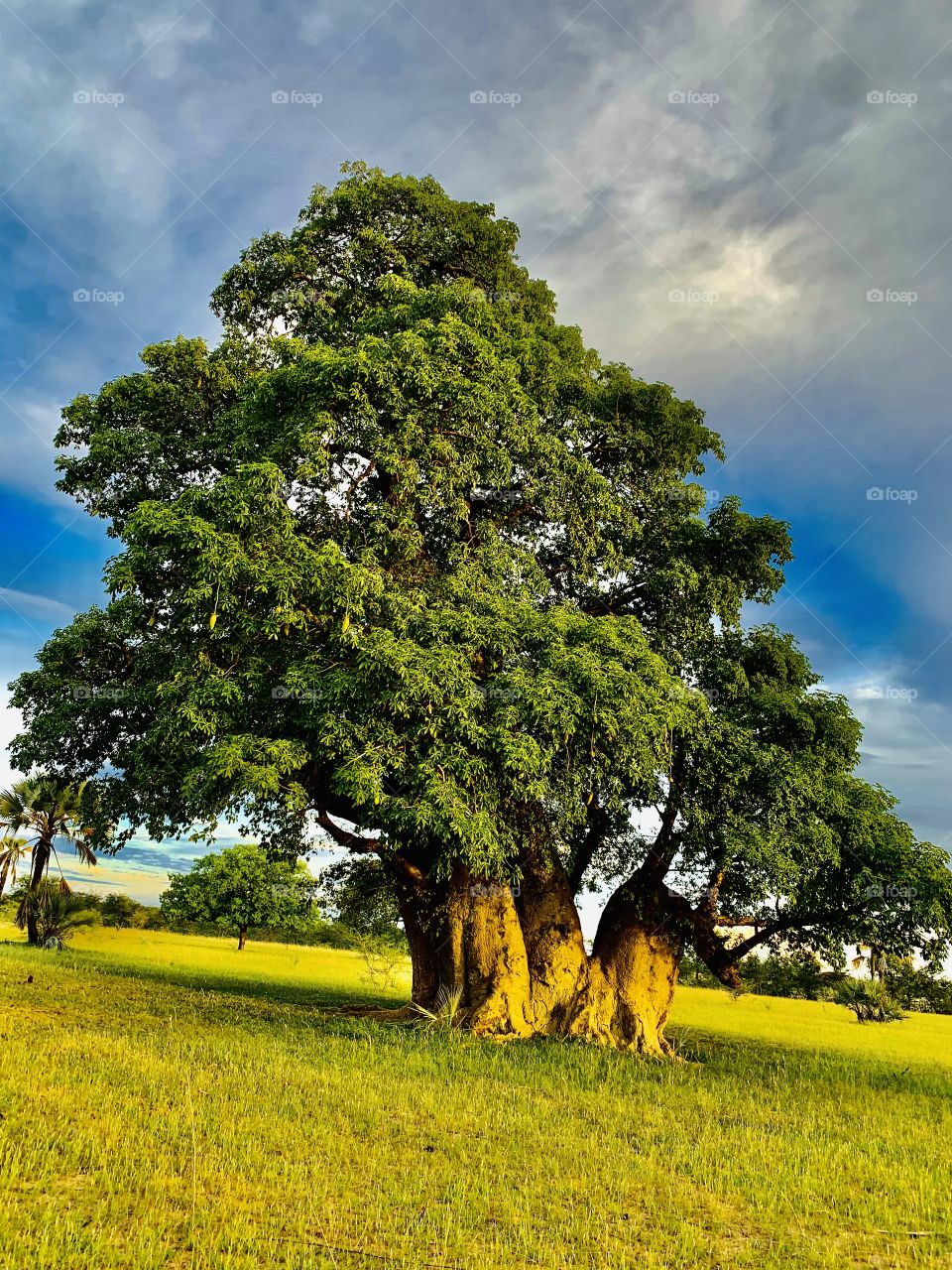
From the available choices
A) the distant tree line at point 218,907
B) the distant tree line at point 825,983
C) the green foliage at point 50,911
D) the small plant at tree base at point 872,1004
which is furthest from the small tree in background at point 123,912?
the small plant at tree base at point 872,1004

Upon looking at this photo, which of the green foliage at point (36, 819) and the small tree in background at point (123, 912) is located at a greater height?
the green foliage at point (36, 819)

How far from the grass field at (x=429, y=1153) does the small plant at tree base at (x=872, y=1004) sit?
2133 centimetres

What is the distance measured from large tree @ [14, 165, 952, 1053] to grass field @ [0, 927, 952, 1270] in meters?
3.33

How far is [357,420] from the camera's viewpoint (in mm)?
15562

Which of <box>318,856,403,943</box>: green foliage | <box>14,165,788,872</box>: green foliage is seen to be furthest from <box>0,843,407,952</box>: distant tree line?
<box>14,165,788,872</box>: green foliage

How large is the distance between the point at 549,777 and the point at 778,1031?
19.5m

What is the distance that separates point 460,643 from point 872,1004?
99.5ft

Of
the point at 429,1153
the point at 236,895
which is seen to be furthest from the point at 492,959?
the point at 236,895

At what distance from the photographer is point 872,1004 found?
34.2m

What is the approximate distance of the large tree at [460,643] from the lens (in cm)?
1329

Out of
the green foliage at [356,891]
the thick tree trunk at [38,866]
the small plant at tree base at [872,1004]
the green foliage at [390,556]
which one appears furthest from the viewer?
the thick tree trunk at [38,866]

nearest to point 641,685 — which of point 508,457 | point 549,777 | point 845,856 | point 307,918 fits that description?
point 549,777

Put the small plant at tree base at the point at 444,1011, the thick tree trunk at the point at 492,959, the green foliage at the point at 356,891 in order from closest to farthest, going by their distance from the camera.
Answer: the small plant at tree base at the point at 444,1011
the thick tree trunk at the point at 492,959
the green foliage at the point at 356,891

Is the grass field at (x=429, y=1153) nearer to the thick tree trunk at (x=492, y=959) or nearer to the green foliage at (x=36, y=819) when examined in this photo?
the thick tree trunk at (x=492, y=959)
